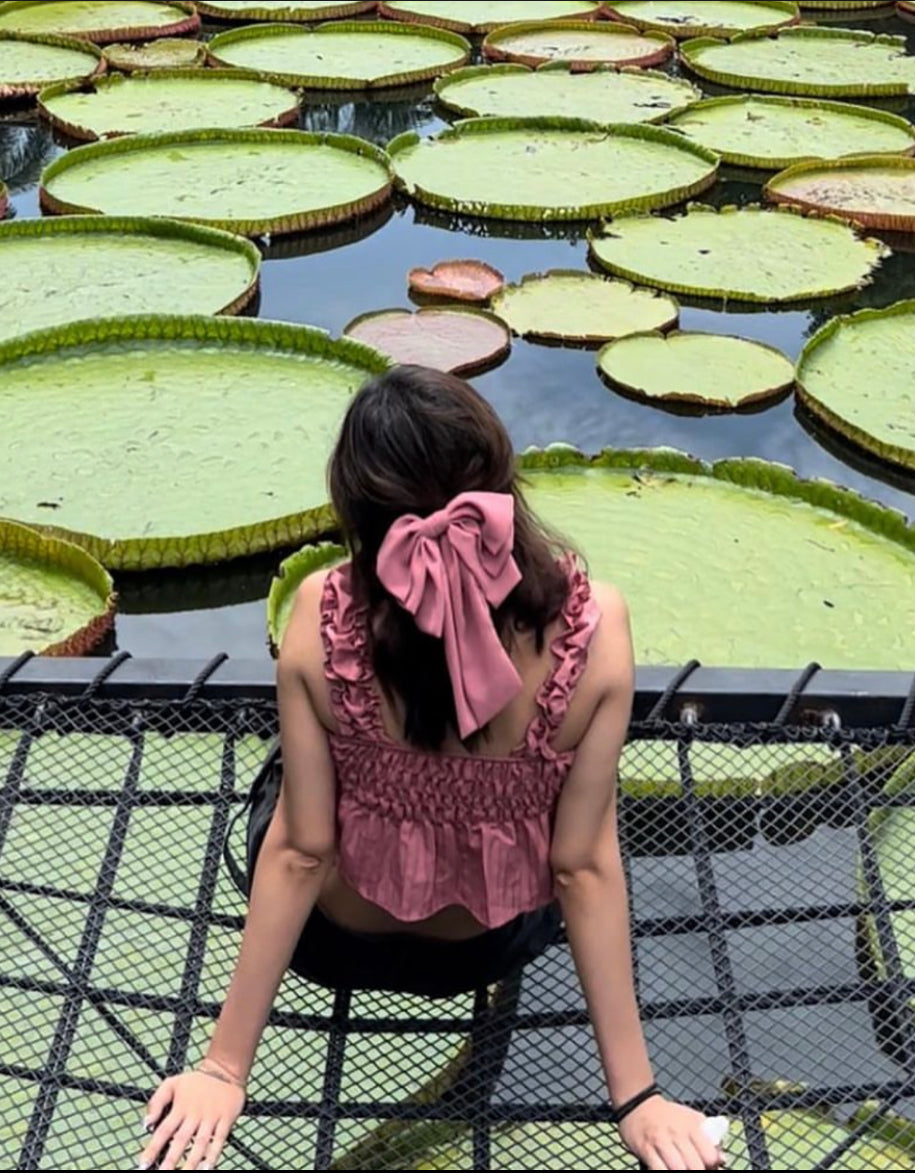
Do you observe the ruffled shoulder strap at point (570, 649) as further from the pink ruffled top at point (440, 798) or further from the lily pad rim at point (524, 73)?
the lily pad rim at point (524, 73)

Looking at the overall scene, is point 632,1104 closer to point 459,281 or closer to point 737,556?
point 737,556

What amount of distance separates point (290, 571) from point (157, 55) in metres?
4.46

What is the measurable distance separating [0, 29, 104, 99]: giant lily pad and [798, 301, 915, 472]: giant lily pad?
11.5 ft

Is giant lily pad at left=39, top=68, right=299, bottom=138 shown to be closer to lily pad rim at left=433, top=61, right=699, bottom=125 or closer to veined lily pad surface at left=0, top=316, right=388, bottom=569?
lily pad rim at left=433, top=61, right=699, bottom=125

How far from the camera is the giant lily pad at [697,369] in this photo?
3570mm

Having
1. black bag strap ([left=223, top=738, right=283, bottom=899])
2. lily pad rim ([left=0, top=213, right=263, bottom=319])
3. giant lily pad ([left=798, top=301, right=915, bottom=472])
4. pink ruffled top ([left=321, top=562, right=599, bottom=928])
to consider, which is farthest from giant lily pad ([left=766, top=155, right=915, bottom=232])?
pink ruffled top ([left=321, top=562, right=599, bottom=928])

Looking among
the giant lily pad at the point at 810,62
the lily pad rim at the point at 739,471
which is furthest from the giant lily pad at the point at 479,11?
the lily pad rim at the point at 739,471

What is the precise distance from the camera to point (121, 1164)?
1.70m

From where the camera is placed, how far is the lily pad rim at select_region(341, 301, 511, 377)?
3.75 metres

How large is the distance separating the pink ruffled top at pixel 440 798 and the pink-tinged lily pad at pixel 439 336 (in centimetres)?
241

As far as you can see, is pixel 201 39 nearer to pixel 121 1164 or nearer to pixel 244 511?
pixel 244 511

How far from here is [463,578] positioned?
1.16 metres

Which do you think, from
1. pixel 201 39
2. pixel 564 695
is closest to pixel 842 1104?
pixel 564 695

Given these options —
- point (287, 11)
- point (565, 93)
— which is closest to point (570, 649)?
point (565, 93)
